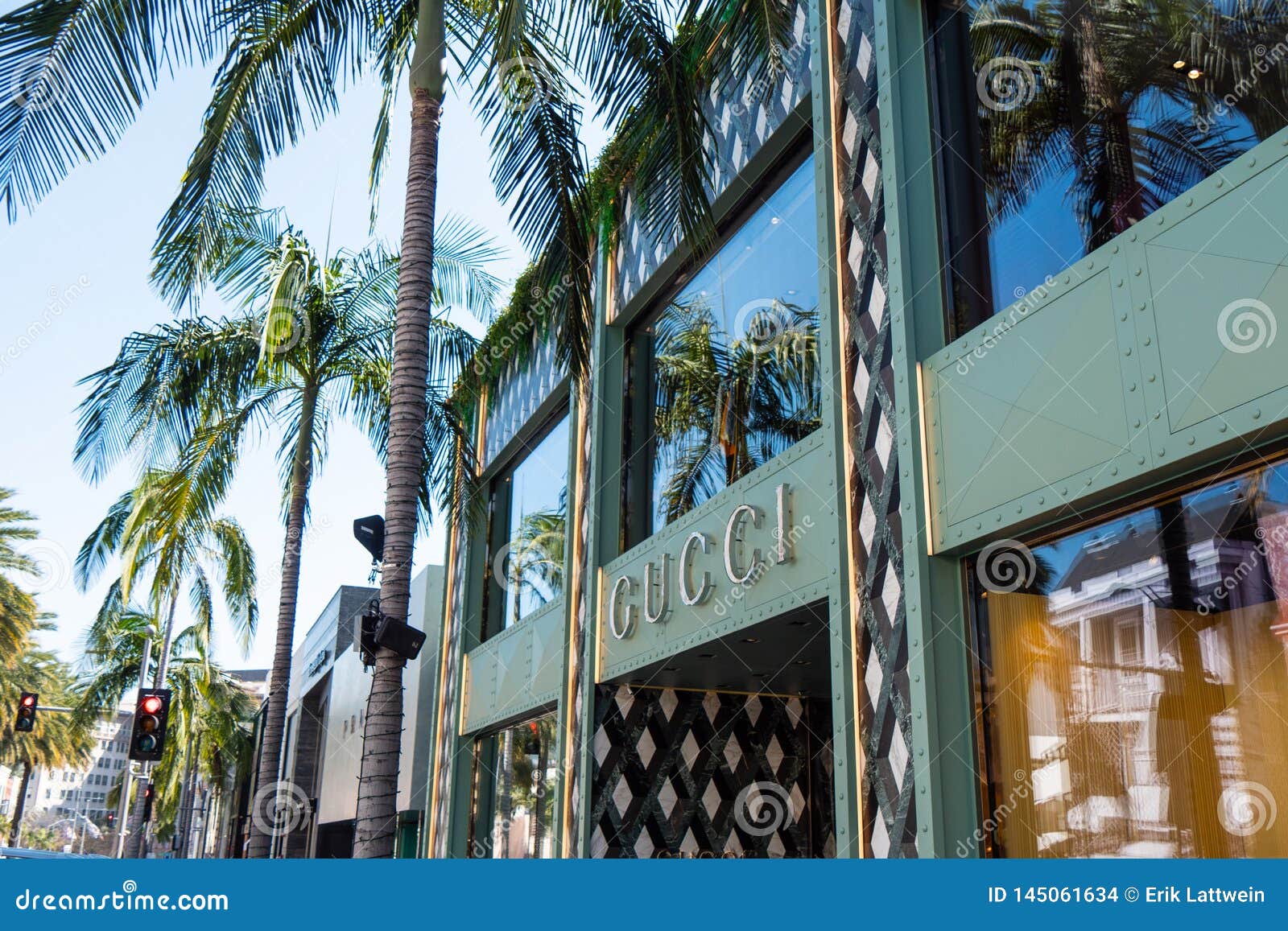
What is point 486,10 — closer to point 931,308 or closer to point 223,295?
point 931,308

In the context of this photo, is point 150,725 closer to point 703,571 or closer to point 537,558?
point 537,558

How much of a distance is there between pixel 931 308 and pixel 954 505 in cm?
121

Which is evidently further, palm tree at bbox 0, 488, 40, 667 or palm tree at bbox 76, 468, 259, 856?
palm tree at bbox 0, 488, 40, 667

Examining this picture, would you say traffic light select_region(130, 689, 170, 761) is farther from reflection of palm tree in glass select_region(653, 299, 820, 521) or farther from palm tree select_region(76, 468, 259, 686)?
reflection of palm tree in glass select_region(653, 299, 820, 521)

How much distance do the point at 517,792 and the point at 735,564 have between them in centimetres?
651

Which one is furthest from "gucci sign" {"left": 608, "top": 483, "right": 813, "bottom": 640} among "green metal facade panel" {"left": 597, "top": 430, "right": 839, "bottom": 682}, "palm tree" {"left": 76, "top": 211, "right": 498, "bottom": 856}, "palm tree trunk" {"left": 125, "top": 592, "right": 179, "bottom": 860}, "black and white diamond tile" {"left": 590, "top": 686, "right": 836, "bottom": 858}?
"palm tree trunk" {"left": 125, "top": 592, "right": 179, "bottom": 860}

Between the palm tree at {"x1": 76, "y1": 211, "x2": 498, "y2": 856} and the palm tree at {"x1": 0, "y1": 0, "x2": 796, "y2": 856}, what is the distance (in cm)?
583

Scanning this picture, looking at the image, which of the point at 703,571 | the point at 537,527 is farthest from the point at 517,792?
the point at 703,571

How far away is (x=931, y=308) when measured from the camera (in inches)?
244

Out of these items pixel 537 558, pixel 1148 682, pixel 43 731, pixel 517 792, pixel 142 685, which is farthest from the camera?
pixel 43 731

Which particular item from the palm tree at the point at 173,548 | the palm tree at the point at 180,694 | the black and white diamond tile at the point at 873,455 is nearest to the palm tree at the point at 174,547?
the palm tree at the point at 173,548

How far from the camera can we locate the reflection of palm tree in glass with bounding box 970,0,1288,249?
4648mm

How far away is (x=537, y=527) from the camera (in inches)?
556

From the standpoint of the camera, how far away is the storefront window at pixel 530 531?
13156 mm
